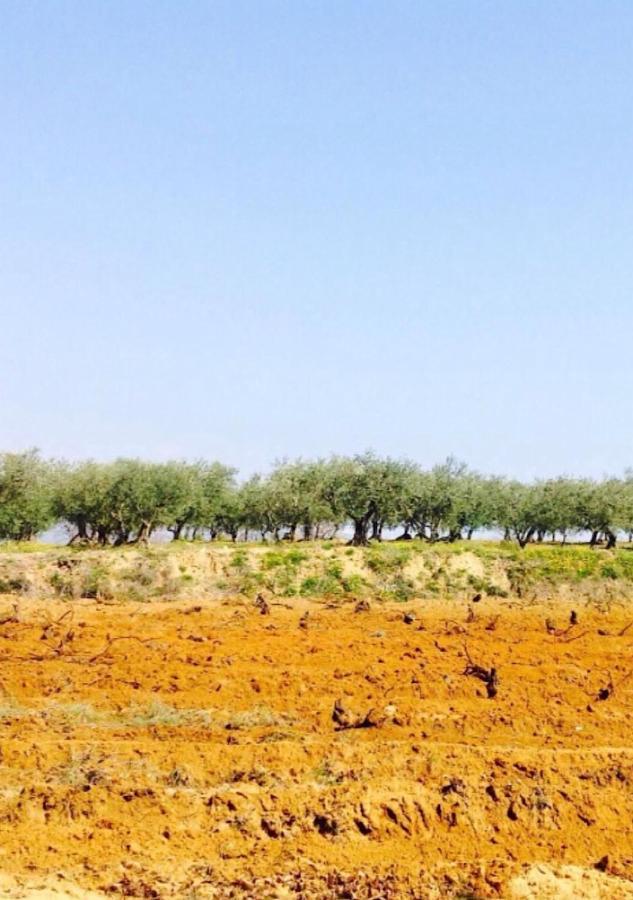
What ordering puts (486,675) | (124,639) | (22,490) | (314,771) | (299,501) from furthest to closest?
(299,501)
(22,490)
(124,639)
(486,675)
(314,771)

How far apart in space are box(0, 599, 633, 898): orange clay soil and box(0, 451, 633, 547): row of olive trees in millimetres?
44216

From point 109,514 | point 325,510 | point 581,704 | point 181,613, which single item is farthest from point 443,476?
point 581,704

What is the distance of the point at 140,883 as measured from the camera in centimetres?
982

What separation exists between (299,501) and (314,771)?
204 ft

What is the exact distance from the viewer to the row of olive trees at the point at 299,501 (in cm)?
6425

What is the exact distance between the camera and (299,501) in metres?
74.6

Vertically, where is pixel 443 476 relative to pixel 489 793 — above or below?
above

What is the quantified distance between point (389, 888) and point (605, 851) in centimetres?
313

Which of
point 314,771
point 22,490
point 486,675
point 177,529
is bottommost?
point 314,771

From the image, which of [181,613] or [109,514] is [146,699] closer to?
[181,613]

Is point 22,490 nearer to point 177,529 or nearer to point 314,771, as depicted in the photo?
point 177,529

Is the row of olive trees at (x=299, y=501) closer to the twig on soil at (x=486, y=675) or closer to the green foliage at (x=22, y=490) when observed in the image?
the green foliage at (x=22, y=490)

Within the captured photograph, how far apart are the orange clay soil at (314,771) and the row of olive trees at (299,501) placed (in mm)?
44216

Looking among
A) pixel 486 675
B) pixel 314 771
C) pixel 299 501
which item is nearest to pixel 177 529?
pixel 299 501
